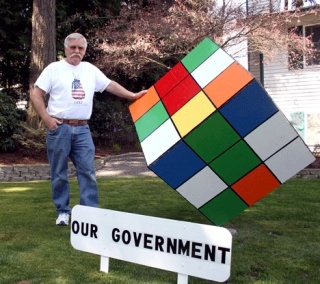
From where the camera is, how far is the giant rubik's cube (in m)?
3.21

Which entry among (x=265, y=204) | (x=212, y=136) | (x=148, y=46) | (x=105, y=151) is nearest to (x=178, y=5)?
(x=148, y=46)

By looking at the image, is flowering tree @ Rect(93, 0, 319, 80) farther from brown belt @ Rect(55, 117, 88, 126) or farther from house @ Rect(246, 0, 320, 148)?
brown belt @ Rect(55, 117, 88, 126)

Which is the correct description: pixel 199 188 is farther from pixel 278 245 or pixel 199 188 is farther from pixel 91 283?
pixel 91 283

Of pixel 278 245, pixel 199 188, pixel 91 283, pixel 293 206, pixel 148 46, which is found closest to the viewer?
pixel 91 283

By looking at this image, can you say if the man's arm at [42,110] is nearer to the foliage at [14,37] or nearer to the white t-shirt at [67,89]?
the white t-shirt at [67,89]

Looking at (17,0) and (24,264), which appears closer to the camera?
(24,264)

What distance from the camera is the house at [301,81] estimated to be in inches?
500

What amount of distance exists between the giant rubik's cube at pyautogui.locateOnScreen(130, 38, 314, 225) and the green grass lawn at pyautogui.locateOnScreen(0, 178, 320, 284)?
1.57 feet

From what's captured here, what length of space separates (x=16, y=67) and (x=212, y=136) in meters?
11.6

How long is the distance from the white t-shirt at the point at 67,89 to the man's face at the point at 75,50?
0.18 feet

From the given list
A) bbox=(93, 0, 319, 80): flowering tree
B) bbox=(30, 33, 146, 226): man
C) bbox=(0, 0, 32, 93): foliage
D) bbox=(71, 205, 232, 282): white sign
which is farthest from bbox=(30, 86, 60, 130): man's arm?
A: bbox=(0, 0, 32, 93): foliage

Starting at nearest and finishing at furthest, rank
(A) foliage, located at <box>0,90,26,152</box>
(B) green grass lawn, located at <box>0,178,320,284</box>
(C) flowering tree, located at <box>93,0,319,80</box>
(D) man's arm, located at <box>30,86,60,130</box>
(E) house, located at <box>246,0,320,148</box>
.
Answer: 1. (B) green grass lawn, located at <box>0,178,320,284</box>
2. (D) man's arm, located at <box>30,86,60,130</box>
3. (A) foliage, located at <box>0,90,26,152</box>
4. (C) flowering tree, located at <box>93,0,319,80</box>
5. (E) house, located at <box>246,0,320,148</box>

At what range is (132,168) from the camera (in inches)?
392

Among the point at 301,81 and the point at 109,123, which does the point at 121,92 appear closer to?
the point at 109,123
